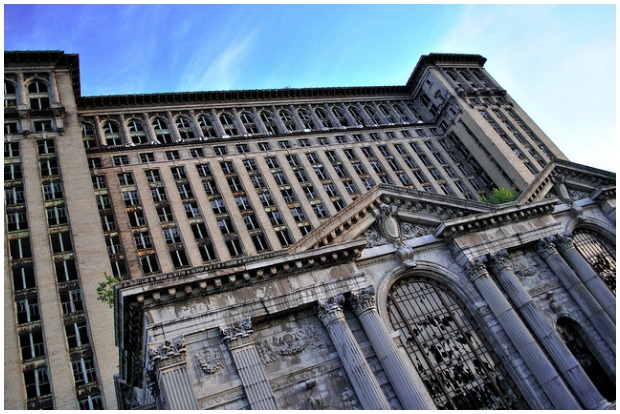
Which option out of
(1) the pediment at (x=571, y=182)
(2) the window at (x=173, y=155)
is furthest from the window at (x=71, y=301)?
(1) the pediment at (x=571, y=182)

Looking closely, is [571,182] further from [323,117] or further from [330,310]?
[323,117]

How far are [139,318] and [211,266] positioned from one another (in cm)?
365

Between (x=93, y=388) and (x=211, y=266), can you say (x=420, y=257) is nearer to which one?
(x=211, y=266)

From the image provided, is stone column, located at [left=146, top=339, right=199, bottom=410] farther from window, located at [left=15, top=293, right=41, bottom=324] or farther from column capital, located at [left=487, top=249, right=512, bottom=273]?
window, located at [left=15, top=293, right=41, bottom=324]

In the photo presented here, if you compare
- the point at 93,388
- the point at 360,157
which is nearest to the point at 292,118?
the point at 360,157

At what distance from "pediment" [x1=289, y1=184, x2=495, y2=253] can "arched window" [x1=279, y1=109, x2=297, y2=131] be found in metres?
44.2

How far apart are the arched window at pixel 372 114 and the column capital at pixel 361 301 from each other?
56.5 m

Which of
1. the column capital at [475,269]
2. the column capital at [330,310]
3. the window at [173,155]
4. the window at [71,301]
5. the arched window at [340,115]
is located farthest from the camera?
the arched window at [340,115]

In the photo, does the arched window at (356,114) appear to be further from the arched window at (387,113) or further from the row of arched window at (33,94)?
the row of arched window at (33,94)

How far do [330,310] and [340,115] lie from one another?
57395 millimetres

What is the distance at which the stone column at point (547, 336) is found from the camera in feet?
76.5

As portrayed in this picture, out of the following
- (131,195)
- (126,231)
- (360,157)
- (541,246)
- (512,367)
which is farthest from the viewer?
(360,157)

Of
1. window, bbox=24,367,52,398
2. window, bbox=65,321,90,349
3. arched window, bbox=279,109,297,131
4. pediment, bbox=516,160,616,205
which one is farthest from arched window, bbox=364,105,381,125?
window, bbox=24,367,52,398

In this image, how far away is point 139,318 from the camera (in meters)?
20.5
